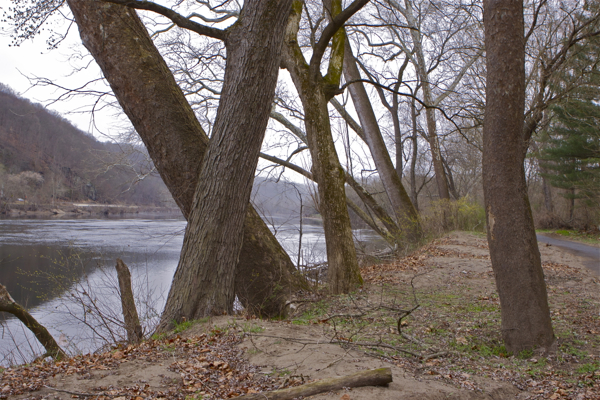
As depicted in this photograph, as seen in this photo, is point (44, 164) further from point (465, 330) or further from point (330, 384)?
point (330, 384)

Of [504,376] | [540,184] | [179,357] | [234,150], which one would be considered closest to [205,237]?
[234,150]

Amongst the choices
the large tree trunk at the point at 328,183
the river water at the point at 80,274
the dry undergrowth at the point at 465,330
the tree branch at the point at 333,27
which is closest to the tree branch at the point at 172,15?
Result: the tree branch at the point at 333,27

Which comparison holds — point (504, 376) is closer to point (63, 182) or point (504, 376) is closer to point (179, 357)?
point (179, 357)

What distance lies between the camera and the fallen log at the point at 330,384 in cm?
223

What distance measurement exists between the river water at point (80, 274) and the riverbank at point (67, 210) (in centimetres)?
1698

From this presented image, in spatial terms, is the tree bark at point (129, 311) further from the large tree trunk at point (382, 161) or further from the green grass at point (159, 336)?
the large tree trunk at point (382, 161)

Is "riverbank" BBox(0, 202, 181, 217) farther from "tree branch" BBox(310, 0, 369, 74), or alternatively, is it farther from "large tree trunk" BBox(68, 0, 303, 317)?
"large tree trunk" BBox(68, 0, 303, 317)

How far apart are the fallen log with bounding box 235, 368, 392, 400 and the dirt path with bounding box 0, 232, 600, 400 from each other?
4 centimetres

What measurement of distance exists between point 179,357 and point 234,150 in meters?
2.17

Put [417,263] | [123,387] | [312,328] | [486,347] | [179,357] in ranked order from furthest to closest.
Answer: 1. [417,263]
2. [312,328]
3. [486,347]
4. [179,357]
5. [123,387]

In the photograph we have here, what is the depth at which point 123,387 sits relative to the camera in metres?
2.63

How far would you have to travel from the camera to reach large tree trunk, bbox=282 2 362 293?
633 centimetres

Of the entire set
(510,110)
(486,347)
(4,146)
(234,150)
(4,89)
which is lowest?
(486,347)

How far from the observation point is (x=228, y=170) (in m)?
4.36
